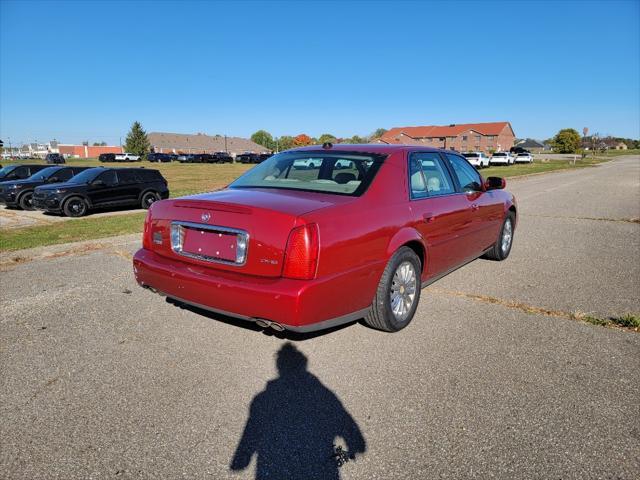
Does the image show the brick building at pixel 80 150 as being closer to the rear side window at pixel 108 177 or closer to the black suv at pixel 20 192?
the black suv at pixel 20 192

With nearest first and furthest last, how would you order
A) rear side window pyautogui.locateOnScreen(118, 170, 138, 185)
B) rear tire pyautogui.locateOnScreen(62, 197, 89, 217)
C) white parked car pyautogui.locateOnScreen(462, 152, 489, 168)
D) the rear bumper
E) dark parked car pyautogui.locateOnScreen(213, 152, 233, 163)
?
the rear bumper
rear tire pyautogui.locateOnScreen(62, 197, 89, 217)
rear side window pyautogui.locateOnScreen(118, 170, 138, 185)
white parked car pyautogui.locateOnScreen(462, 152, 489, 168)
dark parked car pyautogui.locateOnScreen(213, 152, 233, 163)

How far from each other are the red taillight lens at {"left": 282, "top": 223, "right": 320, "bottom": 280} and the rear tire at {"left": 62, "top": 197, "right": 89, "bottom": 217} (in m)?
11.6

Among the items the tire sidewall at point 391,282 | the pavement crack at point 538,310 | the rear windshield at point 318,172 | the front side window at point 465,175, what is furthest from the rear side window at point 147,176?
the tire sidewall at point 391,282

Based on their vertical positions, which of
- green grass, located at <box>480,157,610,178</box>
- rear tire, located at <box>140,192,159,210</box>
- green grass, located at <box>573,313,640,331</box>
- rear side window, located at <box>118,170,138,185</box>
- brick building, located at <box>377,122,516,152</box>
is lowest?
green grass, located at <box>573,313,640,331</box>

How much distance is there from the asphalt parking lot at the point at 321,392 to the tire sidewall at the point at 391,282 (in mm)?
108

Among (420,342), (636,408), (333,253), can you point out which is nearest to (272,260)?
(333,253)

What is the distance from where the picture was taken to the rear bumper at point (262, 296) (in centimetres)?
283

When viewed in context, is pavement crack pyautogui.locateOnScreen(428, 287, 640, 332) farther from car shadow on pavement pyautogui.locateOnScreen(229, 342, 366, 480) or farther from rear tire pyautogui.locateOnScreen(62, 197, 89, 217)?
rear tire pyautogui.locateOnScreen(62, 197, 89, 217)

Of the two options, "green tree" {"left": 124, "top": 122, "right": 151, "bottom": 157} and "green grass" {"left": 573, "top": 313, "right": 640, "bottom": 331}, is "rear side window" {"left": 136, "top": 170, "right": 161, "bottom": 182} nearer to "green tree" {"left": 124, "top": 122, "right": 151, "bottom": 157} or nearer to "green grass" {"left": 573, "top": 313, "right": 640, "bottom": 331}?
"green grass" {"left": 573, "top": 313, "right": 640, "bottom": 331}

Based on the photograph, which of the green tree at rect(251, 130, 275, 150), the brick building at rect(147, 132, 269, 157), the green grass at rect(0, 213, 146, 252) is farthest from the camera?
the green tree at rect(251, 130, 275, 150)

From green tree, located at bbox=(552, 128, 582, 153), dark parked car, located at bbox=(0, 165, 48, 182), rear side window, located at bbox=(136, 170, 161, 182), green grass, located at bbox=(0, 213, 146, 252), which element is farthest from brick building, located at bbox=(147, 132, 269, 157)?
green grass, located at bbox=(0, 213, 146, 252)

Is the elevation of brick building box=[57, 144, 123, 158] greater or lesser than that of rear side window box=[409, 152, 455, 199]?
greater

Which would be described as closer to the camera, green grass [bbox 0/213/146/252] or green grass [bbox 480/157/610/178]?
green grass [bbox 0/213/146/252]

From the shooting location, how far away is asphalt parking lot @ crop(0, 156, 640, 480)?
2.26 metres
